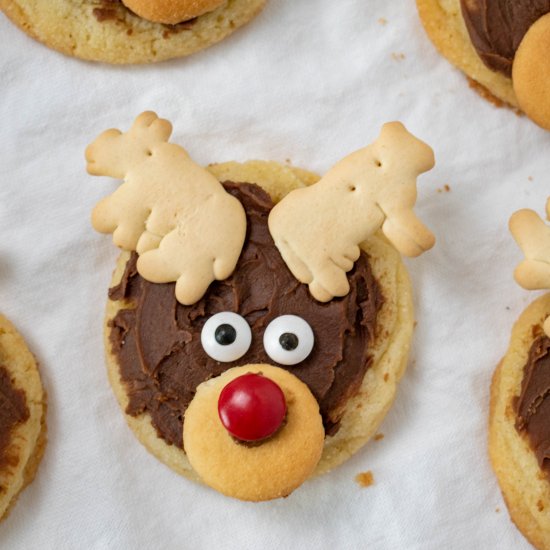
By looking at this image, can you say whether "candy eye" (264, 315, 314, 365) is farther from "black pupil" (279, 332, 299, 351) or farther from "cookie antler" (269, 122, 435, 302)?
"cookie antler" (269, 122, 435, 302)

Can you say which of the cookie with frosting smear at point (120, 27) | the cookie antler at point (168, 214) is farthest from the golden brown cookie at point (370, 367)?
the cookie with frosting smear at point (120, 27)

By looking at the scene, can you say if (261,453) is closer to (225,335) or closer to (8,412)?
(225,335)

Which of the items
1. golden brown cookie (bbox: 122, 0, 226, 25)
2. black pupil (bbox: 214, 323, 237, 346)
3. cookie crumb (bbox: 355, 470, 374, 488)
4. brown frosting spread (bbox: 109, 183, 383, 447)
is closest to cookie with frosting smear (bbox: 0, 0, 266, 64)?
golden brown cookie (bbox: 122, 0, 226, 25)

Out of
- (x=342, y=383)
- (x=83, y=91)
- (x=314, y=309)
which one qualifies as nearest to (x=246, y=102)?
(x=83, y=91)

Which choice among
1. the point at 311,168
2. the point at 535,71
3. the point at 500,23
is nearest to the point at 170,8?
the point at 311,168

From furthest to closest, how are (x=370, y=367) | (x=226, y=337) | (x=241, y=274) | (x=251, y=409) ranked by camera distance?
(x=370, y=367)
(x=241, y=274)
(x=226, y=337)
(x=251, y=409)

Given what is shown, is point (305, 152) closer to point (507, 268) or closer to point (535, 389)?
point (507, 268)
